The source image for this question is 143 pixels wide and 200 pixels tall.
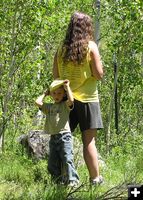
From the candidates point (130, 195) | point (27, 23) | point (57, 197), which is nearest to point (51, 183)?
point (57, 197)

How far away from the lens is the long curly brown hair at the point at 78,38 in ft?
16.3

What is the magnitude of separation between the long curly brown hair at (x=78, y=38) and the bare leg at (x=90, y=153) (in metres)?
0.80

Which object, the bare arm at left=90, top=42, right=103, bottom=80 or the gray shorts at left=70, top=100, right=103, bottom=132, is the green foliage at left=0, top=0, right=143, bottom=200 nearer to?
the gray shorts at left=70, top=100, right=103, bottom=132

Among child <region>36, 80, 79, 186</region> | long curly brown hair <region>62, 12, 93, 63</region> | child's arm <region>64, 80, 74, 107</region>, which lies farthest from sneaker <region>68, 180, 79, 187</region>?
long curly brown hair <region>62, 12, 93, 63</region>

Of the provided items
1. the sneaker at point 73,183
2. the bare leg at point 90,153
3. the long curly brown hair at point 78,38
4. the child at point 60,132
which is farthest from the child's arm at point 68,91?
the sneaker at point 73,183

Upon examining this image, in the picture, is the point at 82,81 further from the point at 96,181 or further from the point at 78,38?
the point at 96,181

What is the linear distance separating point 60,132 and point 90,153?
0.43m

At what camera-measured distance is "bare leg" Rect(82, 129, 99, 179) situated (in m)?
5.08

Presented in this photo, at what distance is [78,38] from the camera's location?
16.4ft

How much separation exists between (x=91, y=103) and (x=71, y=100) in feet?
0.98

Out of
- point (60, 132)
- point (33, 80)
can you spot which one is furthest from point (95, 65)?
point (33, 80)

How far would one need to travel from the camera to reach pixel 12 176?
5586mm

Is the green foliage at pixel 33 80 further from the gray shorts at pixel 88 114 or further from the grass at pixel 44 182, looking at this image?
the gray shorts at pixel 88 114

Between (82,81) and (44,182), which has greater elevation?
(82,81)
